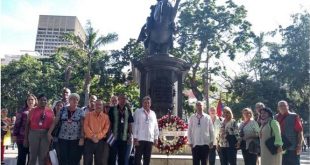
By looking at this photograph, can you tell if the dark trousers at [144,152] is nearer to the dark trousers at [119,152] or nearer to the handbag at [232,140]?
the dark trousers at [119,152]

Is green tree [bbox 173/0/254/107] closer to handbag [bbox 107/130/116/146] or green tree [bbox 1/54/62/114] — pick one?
green tree [bbox 1/54/62/114]

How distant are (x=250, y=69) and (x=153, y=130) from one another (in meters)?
32.7

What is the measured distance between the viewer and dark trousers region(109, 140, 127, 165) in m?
6.78

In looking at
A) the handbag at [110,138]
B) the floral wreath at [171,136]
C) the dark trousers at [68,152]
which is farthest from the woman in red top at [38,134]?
the floral wreath at [171,136]

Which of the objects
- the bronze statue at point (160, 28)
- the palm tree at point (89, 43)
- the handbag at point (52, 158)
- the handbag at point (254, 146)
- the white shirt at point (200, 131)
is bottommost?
the handbag at point (52, 158)

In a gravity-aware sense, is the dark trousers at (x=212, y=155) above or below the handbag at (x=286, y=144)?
below

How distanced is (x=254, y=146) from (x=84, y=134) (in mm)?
3451

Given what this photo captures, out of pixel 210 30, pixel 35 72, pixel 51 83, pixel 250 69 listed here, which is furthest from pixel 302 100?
pixel 35 72

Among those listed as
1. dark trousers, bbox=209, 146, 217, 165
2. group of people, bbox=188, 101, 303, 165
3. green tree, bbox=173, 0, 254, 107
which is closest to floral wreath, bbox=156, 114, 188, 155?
dark trousers, bbox=209, 146, 217, 165

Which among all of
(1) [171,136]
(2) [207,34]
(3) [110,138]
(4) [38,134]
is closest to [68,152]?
(4) [38,134]

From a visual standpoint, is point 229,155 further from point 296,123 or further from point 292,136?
point 296,123

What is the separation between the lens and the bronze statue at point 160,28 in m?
12.4

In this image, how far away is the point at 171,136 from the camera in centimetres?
881

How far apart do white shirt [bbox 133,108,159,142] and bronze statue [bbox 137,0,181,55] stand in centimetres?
550
